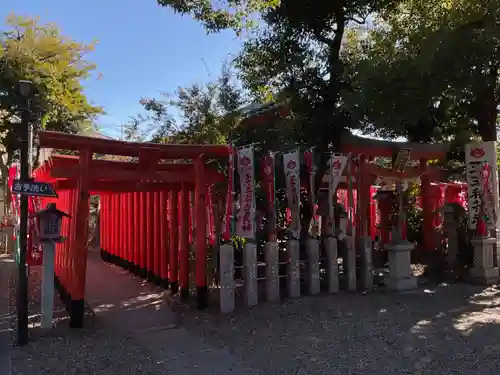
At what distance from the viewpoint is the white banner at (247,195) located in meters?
7.80

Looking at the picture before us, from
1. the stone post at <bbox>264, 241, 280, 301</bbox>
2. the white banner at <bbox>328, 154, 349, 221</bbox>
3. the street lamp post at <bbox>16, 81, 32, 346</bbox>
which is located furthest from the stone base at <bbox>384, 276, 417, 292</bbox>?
the street lamp post at <bbox>16, 81, 32, 346</bbox>

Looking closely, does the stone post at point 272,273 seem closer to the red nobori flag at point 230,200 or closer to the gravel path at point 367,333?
the gravel path at point 367,333

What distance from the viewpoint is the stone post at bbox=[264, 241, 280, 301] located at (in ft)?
26.3

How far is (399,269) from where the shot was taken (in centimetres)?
892

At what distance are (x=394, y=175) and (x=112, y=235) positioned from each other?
30.9 feet

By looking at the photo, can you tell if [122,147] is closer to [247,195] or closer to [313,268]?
[247,195]

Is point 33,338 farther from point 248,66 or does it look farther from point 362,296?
point 248,66

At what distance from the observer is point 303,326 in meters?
6.70

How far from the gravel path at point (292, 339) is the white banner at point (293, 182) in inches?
54.8

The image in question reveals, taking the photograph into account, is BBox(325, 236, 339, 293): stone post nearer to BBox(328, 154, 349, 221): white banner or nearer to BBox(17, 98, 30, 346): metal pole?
BBox(328, 154, 349, 221): white banner

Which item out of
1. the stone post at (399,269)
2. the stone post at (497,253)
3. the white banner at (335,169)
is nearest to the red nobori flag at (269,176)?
the white banner at (335,169)

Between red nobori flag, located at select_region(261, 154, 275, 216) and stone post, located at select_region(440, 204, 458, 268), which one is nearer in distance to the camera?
red nobori flag, located at select_region(261, 154, 275, 216)

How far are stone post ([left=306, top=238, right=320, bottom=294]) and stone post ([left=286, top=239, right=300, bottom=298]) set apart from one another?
0.34 m

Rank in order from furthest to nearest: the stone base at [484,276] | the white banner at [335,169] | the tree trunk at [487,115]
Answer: the tree trunk at [487,115], the stone base at [484,276], the white banner at [335,169]
